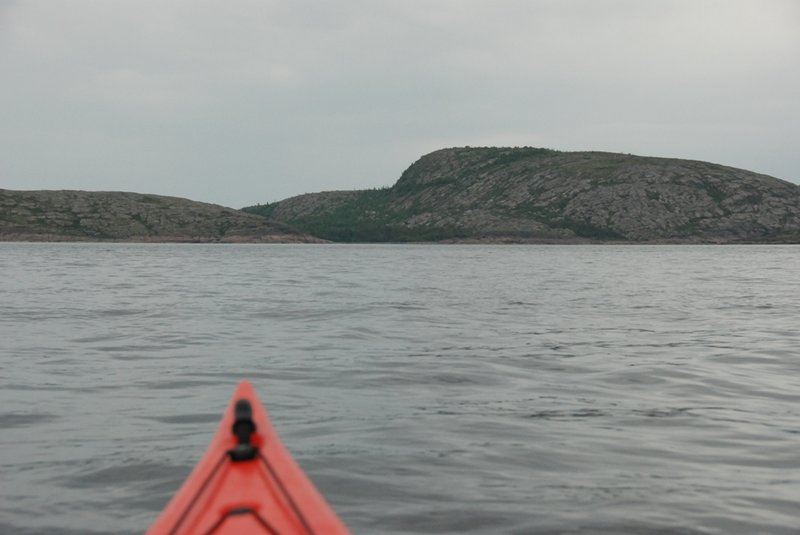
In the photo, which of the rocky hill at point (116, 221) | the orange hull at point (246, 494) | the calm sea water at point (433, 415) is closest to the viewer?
the orange hull at point (246, 494)

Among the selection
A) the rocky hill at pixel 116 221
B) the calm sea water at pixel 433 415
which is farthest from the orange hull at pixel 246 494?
the rocky hill at pixel 116 221

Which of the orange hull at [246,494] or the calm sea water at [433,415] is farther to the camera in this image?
the calm sea water at [433,415]

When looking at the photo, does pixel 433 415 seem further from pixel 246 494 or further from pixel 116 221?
pixel 116 221

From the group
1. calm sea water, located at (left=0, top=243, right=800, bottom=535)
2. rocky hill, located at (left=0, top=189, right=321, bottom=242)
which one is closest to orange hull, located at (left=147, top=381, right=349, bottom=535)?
calm sea water, located at (left=0, top=243, right=800, bottom=535)

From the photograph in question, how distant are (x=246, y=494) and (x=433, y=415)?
6.95 meters

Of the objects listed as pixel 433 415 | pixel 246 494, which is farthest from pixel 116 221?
pixel 246 494

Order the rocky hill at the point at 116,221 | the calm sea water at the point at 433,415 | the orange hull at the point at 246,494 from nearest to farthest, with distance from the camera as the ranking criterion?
the orange hull at the point at 246,494
the calm sea water at the point at 433,415
the rocky hill at the point at 116,221

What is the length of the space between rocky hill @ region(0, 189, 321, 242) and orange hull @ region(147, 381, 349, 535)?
598 ft

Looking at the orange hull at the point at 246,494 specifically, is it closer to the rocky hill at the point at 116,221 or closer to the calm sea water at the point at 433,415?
the calm sea water at the point at 433,415

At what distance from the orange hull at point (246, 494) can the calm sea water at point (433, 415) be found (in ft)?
8.39

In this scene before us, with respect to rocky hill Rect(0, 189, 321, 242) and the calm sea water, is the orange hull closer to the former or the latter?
the calm sea water

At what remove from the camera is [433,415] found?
11.2 meters

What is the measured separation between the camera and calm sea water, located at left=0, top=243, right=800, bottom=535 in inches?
293

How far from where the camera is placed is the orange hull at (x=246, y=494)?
13.9 ft
